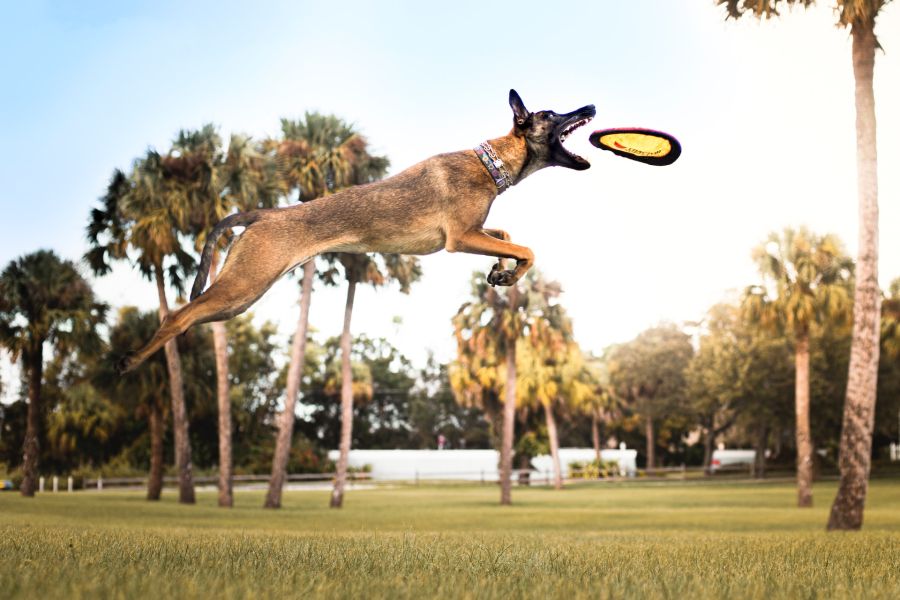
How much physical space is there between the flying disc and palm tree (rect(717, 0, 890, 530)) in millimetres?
17093

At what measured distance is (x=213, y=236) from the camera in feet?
20.4

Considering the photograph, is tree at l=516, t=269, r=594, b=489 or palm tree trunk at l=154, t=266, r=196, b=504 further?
tree at l=516, t=269, r=594, b=489

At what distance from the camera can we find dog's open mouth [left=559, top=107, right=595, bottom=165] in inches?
257

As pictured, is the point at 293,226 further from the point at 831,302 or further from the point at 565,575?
the point at 831,302

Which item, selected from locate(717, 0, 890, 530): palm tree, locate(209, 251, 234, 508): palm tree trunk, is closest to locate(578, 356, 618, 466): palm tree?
locate(209, 251, 234, 508): palm tree trunk

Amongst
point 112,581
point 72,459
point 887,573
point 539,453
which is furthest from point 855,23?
point 539,453

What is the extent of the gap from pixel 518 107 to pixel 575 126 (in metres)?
0.41

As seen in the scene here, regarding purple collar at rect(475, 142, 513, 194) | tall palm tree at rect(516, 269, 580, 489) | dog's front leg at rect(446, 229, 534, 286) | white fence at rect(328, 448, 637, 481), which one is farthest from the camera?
white fence at rect(328, 448, 637, 481)

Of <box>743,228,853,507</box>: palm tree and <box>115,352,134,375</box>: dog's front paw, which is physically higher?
<box>743,228,853,507</box>: palm tree

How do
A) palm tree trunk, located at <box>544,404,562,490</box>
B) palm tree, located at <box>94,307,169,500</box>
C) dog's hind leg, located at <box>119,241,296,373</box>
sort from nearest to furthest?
1. dog's hind leg, located at <box>119,241,296,373</box>
2. palm tree, located at <box>94,307,169,500</box>
3. palm tree trunk, located at <box>544,404,562,490</box>

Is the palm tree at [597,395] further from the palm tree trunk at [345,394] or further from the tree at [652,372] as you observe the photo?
the palm tree trunk at [345,394]

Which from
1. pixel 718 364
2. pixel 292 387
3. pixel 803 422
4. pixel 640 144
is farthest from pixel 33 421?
pixel 718 364

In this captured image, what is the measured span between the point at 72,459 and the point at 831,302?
45.5 metres

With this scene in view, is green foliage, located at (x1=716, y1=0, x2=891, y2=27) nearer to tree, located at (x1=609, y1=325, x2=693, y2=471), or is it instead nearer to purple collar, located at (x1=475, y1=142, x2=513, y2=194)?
purple collar, located at (x1=475, y1=142, x2=513, y2=194)
